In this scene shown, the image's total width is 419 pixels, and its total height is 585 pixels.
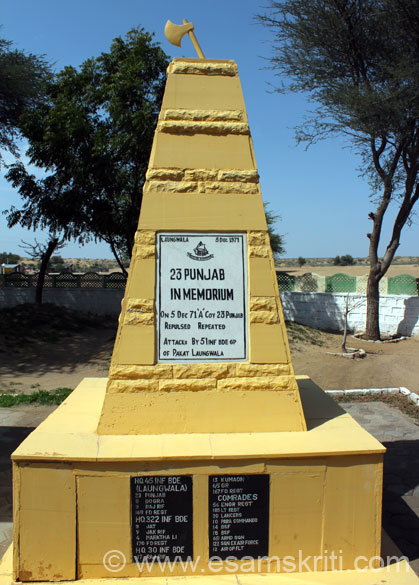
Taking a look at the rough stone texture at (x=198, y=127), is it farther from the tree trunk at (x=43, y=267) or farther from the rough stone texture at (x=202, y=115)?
the tree trunk at (x=43, y=267)

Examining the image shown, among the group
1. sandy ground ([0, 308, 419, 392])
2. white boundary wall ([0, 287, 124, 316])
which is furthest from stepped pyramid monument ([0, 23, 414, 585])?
white boundary wall ([0, 287, 124, 316])

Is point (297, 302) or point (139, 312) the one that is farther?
point (297, 302)

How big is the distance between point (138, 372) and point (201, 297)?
70cm

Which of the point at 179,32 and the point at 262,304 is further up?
the point at 179,32

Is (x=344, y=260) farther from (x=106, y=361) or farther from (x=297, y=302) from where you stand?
(x=106, y=361)

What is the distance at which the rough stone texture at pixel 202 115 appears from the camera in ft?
12.2

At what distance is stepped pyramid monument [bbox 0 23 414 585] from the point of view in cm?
310

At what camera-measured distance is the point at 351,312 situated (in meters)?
17.3

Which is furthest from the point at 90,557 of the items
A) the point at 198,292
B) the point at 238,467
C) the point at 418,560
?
the point at 418,560

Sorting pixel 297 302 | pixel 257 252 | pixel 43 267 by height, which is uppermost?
pixel 43 267

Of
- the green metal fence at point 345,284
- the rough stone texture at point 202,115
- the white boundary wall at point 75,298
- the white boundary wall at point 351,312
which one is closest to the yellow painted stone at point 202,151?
the rough stone texture at point 202,115

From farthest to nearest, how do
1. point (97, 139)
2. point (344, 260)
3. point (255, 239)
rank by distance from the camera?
point (344, 260) → point (97, 139) → point (255, 239)

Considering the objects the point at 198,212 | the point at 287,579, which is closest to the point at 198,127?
the point at 198,212

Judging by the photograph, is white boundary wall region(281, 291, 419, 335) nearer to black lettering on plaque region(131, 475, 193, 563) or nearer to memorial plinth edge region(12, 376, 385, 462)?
memorial plinth edge region(12, 376, 385, 462)
